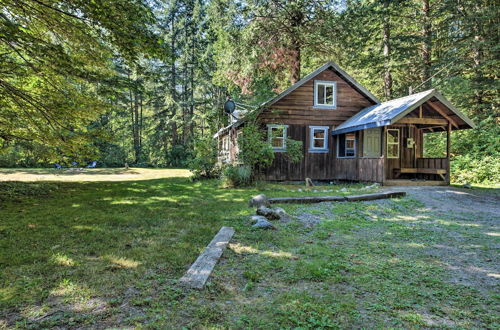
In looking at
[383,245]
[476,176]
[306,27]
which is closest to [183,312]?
[383,245]

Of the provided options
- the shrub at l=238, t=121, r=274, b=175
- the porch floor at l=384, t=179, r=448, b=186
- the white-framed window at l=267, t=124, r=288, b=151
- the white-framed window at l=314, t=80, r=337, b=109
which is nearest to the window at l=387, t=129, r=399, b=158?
the porch floor at l=384, t=179, r=448, b=186

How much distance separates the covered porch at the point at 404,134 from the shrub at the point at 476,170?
2157 mm

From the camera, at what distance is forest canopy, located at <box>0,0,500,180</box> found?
758 centimetres

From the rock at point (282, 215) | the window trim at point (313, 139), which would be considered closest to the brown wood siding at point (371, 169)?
the window trim at point (313, 139)

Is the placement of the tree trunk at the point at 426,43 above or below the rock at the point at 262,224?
above

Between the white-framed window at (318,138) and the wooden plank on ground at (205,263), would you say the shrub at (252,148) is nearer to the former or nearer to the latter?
the white-framed window at (318,138)

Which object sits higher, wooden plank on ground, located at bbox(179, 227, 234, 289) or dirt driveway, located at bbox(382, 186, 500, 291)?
wooden plank on ground, located at bbox(179, 227, 234, 289)

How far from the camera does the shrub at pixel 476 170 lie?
45.8ft

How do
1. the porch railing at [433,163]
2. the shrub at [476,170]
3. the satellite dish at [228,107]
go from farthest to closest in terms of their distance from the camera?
the satellite dish at [228,107] → the shrub at [476,170] → the porch railing at [433,163]

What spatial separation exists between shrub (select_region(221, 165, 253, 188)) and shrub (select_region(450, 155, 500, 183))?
11.1 metres

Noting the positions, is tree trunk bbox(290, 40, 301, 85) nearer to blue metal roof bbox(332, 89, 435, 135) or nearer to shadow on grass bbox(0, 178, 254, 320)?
blue metal roof bbox(332, 89, 435, 135)

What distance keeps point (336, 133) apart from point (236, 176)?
20.5 ft

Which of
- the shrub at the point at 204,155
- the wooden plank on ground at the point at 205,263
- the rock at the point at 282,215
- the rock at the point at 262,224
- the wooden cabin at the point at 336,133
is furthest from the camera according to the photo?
the shrub at the point at 204,155

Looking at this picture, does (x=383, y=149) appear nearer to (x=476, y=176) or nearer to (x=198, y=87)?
(x=476, y=176)
